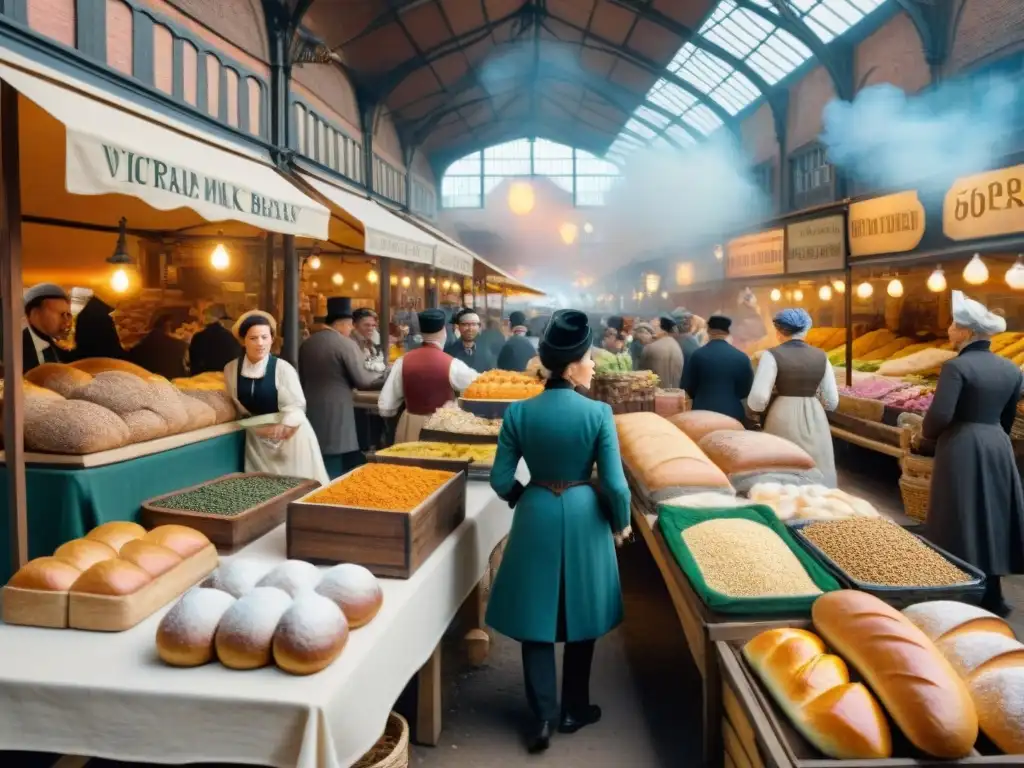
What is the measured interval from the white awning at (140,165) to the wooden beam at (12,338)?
0.82 feet

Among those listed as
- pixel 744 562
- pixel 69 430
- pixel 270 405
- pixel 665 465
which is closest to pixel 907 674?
pixel 744 562

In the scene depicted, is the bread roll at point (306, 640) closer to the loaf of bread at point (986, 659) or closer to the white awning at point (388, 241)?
the loaf of bread at point (986, 659)

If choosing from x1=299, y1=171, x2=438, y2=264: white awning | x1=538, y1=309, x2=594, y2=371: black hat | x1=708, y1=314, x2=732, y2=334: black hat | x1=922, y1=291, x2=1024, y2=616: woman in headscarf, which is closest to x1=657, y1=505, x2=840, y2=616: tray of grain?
x1=538, y1=309, x2=594, y2=371: black hat

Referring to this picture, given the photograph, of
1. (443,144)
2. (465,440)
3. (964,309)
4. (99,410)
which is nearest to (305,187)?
(465,440)

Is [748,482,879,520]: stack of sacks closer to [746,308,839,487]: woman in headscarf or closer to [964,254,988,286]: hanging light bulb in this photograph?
[746,308,839,487]: woman in headscarf

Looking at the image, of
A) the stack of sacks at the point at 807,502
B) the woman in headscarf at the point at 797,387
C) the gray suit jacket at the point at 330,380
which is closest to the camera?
the stack of sacks at the point at 807,502

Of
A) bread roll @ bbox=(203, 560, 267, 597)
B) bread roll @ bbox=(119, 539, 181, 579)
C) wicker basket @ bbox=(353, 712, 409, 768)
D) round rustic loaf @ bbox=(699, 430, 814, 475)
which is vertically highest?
round rustic loaf @ bbox=(699, 430, 814, 475)

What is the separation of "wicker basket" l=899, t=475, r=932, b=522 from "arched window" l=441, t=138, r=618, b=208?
76.2ft

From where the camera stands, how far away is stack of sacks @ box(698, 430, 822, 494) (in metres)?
4.33

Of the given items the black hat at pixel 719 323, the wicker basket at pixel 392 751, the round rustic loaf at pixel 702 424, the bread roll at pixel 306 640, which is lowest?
the wicker basket at pixel 392 751

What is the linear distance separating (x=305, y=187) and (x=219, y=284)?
3.47 metres

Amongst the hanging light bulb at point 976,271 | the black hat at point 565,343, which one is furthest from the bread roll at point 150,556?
the hanging light bulb at point 976,271

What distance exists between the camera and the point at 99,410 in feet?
11.0

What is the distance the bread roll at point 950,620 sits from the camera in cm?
238
